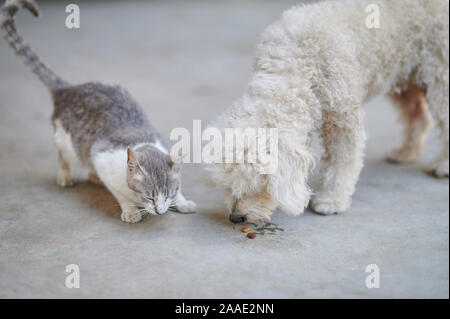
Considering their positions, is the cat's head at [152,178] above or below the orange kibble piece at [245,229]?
above

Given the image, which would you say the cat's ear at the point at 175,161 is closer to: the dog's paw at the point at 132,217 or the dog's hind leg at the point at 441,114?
the dog's paw at the point at 132,217

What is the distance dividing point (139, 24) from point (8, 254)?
6773mm

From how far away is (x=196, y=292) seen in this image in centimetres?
252

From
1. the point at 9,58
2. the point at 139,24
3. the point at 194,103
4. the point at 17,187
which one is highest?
the point at 139,24

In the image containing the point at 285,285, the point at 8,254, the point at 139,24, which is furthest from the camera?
the point at 139,24

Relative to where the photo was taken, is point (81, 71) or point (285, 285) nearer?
point (285, 285)

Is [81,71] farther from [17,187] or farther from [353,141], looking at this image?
[353,141]

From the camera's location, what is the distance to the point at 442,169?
409 centimetres

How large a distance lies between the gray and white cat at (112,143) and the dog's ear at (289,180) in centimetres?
65

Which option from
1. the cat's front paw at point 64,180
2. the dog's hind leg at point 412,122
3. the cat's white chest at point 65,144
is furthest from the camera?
the dog's hind leg at point 412,122

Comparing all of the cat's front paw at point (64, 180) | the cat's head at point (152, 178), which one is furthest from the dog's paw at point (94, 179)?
the cat's head at point (152, 178)

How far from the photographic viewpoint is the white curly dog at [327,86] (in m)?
2.93

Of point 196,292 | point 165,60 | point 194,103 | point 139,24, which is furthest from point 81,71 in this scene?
point 196,292
